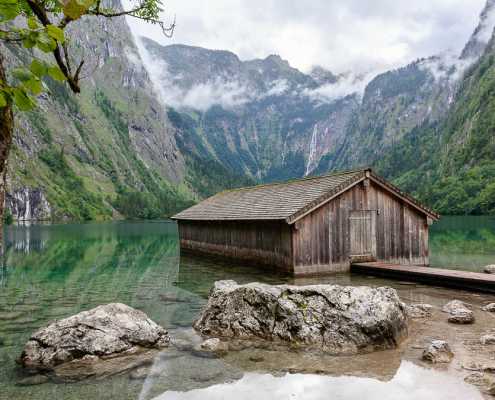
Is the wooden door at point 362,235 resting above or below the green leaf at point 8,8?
below

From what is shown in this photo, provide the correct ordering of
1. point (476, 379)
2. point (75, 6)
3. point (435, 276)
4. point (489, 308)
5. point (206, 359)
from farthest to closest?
point (435, 276) → point (489, 308) → point (206, 359) → point (476, 379) → point (75, 6)

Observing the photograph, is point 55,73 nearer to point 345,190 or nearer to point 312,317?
point 312,317

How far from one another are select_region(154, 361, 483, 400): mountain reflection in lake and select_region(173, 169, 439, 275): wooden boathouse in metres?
13.6

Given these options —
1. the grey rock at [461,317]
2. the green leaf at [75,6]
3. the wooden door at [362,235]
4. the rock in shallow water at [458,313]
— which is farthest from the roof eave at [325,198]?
the green leaf at [75,6]

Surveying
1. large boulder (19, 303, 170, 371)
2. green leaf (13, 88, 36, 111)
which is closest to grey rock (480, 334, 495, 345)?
large boulder (19, 303, 170, 371)

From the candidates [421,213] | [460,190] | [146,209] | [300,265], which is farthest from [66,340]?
[146,209]

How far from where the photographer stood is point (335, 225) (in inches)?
945

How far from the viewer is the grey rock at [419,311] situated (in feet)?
46.5

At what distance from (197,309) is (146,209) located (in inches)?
7137

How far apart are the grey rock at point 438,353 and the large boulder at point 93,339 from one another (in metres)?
6.39

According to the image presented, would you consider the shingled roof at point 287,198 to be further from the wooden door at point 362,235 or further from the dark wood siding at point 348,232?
the wooden door at point 362,235

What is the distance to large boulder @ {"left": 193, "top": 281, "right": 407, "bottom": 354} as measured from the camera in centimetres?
1124

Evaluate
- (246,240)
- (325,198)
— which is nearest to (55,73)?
(325,198)

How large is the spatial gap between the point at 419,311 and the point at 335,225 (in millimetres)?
9853
